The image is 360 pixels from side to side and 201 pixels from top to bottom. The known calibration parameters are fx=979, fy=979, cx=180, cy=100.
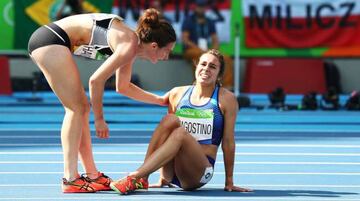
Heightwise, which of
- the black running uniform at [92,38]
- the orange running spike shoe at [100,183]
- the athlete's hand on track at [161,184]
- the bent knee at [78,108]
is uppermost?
the black running uniform at [92,38]

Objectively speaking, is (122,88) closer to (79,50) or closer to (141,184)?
(79,50)

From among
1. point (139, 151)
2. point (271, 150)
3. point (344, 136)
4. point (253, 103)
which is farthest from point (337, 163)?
point (253, 103)

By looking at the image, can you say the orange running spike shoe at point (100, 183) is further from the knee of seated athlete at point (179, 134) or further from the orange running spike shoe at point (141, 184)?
the knee of seated athlete at point (179, 134)

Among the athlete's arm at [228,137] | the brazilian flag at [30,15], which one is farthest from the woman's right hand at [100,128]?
the brazilian flag at [30,15]

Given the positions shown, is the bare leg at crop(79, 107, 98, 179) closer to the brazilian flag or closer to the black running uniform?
the black running uniform

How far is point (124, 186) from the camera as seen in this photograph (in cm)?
609

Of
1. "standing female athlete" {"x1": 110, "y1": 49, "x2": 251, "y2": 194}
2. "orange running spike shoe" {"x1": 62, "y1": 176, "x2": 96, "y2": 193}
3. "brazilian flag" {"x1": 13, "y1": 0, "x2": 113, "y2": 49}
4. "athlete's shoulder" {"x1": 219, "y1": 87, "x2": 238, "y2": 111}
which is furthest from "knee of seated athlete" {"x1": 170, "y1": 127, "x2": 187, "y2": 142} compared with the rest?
"brazilian flag" {"x1": 13, "y1": 0, "x2": 113, "y2": 49}

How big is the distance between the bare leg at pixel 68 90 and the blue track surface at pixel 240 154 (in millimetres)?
286

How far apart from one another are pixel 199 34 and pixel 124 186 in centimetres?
1033

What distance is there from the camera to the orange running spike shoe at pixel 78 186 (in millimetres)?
6198

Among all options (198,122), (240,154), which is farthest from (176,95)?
(240,154)

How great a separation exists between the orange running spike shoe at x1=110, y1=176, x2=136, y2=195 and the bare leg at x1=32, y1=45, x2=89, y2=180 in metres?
0.32

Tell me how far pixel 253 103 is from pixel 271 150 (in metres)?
5.84

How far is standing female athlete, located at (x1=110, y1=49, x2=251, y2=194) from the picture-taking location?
6.14m
